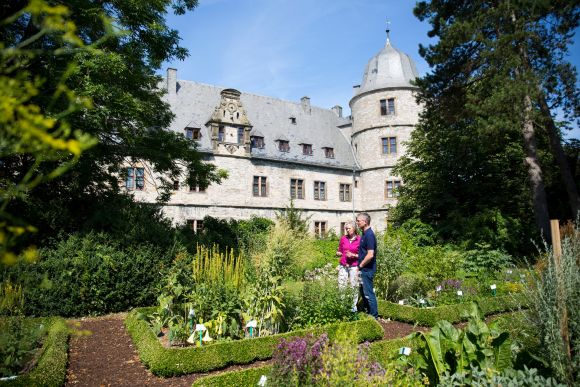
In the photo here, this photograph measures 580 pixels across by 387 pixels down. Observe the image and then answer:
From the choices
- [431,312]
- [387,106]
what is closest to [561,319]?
[431,312]

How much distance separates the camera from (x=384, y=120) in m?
27.9

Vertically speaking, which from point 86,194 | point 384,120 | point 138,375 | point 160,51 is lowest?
point 138,375

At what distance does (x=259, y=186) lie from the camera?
24.8 m

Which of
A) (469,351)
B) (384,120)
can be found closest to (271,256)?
(469,351)

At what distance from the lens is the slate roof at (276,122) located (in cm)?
2399

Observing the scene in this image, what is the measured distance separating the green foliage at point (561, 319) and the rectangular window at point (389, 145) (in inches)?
Answer: 961

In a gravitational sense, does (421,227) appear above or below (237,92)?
below

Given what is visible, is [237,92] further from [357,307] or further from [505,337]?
[505,337]

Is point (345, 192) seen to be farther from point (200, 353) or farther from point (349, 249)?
point (200, 353)

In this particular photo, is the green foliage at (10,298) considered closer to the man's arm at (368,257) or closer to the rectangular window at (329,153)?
the man's arm at (368,257)

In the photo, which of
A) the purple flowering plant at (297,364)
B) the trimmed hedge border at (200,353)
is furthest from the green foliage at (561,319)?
the purple flowering plant at (297,364)

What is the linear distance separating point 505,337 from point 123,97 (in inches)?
304

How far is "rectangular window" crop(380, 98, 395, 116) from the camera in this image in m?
27.9

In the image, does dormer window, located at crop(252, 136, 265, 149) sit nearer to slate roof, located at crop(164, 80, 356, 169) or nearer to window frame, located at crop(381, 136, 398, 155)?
slate roof, located at crop(164, 80, 356, 169)
